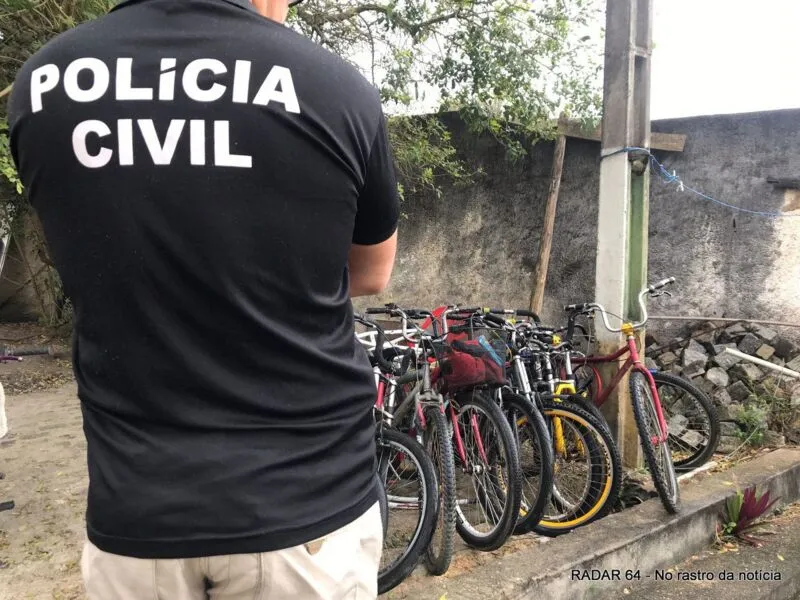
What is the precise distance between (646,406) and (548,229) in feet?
11.7

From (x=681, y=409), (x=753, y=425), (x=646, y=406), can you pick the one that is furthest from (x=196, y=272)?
(x=753, y=425)

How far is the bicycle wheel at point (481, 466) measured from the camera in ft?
11.2

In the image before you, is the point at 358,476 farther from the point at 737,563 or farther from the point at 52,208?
the point at 737,563

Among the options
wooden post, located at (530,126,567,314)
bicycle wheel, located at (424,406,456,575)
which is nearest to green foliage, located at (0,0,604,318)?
wooden post, located at (530,126,567,314)

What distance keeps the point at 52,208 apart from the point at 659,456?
353cm

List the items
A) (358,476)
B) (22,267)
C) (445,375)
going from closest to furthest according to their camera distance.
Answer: (358,476), (445,375), (22,267)

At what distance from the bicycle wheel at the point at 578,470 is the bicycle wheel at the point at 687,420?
1.00m

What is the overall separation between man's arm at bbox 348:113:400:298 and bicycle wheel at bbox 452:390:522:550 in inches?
85.1

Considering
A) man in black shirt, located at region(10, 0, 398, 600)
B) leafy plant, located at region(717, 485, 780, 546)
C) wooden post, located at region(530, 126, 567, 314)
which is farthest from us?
wooden post, located at region(530, 126, 567, 314)

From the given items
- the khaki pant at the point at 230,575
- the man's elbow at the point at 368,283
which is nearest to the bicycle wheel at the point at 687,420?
the man's elbow at the point at 368,283

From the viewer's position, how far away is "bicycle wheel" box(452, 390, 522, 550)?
3.43 meters

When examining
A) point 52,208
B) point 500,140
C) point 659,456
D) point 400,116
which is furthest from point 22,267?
point 52,208

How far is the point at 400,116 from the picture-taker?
7301 mm

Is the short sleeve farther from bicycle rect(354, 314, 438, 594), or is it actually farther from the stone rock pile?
the stone rock pile
